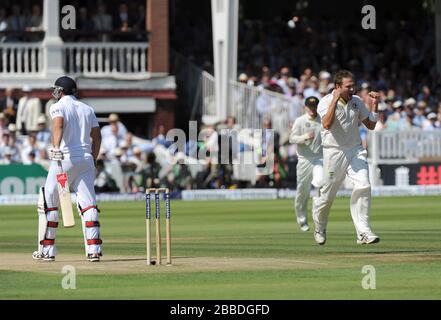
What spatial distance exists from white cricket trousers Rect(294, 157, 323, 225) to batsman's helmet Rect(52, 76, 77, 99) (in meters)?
6.26

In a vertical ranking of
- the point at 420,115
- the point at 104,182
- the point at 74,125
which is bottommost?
the point at 104,182

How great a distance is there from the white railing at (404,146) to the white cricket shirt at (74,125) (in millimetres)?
20412

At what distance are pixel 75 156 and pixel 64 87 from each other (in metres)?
0.76

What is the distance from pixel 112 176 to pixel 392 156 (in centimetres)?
680

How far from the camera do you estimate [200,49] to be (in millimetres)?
42656

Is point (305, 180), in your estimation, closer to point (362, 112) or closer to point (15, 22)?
point (362, 112)

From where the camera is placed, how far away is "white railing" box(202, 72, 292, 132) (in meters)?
36.1

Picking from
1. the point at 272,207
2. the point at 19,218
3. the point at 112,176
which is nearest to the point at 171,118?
the point at 112,176

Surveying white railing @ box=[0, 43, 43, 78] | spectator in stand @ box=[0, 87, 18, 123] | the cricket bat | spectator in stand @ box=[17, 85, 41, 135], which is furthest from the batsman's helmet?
white railing @ box=[0, 43, 43, 78]

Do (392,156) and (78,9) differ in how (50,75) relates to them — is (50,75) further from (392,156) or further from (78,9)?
(392,156)

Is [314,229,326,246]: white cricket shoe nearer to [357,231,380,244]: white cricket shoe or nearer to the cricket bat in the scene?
[357,231,380,244]: white cricket shoe

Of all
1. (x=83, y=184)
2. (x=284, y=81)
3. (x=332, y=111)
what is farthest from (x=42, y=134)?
(x=83, y=184)

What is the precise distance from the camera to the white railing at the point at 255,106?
36.1 metres

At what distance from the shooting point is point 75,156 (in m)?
15.8
